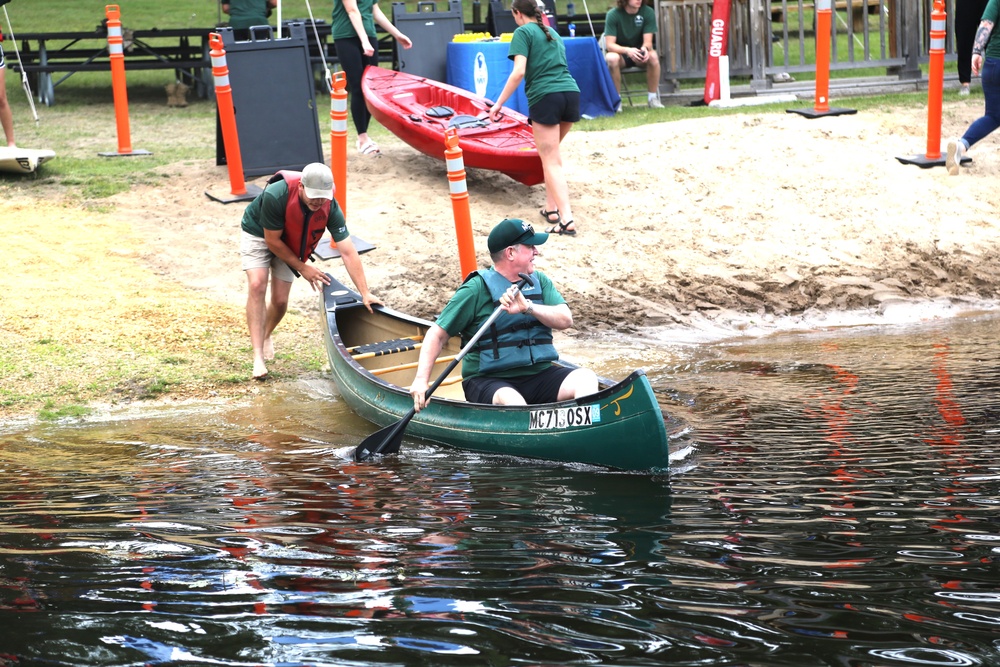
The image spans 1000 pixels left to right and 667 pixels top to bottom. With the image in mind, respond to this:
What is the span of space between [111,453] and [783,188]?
7646 mm

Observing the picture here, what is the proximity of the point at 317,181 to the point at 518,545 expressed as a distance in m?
3.53

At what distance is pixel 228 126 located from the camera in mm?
11289

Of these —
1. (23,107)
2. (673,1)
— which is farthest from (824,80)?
(23,107)

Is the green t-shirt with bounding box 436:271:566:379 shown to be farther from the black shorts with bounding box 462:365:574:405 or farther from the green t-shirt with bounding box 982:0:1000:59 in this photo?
the green t-shirt with bounding box 982:0:1000:59

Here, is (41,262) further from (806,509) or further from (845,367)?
(806,509)

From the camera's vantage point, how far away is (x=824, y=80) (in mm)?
13102

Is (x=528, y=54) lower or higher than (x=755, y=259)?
higher

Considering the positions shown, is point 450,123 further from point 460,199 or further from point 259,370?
point 259,370

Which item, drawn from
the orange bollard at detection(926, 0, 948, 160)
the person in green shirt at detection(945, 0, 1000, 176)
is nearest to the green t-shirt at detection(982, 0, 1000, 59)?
the person in green shirt at detection(945, 0, 1000, 176)

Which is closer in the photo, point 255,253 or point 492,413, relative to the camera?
point 492,413

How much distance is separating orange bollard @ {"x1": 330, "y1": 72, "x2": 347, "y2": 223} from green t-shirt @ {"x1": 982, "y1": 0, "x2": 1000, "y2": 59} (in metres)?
6.30

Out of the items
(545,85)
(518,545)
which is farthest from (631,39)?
(518,545)

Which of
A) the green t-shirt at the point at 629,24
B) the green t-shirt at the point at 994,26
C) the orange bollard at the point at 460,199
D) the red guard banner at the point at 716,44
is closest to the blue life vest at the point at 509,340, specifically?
the orange bollard at the point at 460,199

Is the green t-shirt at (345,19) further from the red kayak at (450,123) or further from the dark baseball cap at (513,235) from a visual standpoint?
the dark baseball cap at (513,235)
